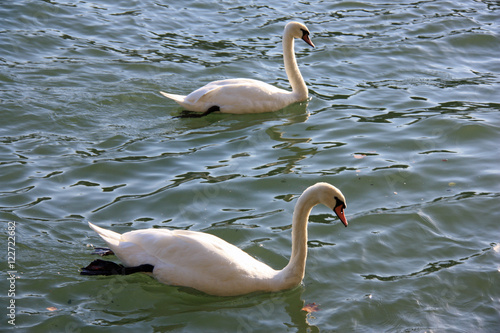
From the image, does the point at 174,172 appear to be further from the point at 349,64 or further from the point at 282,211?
the point at 349,64

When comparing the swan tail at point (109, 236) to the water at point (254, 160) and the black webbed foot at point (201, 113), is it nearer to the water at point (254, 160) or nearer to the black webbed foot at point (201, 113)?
the water at point (254, 160)

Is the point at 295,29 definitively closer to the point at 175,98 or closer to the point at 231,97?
the point at 231,97

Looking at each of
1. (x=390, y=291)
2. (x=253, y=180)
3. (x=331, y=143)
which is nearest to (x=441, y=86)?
(x=331, y=143)

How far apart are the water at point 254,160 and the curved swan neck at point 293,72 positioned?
0.97ft

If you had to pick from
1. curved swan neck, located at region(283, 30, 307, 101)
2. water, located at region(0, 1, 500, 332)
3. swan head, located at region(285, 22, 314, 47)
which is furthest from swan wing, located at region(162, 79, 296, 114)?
swan head, located at region(285, 22, 314, 47)

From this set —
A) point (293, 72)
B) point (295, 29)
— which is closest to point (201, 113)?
point (293, 72)

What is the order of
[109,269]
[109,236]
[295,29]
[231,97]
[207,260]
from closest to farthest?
[207,260] → [109,269] → [109,236] → [231,97] → [295,29]

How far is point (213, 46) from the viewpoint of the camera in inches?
508

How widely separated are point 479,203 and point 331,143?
7.52 ft

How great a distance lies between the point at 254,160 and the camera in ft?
29.7

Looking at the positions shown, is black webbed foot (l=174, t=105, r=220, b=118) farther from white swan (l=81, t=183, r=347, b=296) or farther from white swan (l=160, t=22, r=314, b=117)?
white swan (l=81, t=183, r=347, b=296)

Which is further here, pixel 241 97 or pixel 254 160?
pixel 241 97

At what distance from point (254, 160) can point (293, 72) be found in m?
2.36

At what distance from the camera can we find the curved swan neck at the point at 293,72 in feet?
35.4
